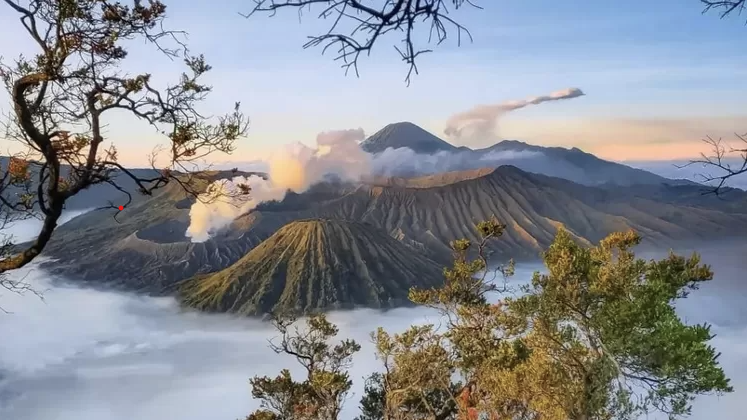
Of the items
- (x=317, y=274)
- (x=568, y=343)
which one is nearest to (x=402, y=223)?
(x=317, y=274)

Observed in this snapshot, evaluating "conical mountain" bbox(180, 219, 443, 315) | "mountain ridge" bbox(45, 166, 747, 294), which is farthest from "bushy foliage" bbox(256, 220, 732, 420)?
"mountain ridge" bbox(45, 166, 747, 294)

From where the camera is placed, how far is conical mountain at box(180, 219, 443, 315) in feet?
302

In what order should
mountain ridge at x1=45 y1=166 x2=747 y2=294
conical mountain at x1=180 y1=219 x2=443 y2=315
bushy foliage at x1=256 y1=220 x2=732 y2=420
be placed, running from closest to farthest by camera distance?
1. bushy foliage at x1=256 y1=220 x2=732 y2=420
2. conical mountain at x1=180 y1=219 x2=443 y2=315
3. mountain ridge at x1=45 y1=166 x2=747 y2=294

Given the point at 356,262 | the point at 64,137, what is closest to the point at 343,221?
the point at 356,262

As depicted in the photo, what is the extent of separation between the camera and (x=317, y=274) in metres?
95.2

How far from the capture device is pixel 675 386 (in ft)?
23.3

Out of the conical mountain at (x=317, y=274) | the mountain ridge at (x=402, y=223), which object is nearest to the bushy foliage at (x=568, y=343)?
the conical mountain at (x=317, y=274)

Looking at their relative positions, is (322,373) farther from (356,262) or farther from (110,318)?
(110,318)

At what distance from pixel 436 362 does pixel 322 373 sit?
1.83 m

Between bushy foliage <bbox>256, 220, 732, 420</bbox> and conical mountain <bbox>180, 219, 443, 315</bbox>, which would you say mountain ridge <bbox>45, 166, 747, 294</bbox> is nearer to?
conical mountain <bbox>180, 219, 443, 315</bbox>

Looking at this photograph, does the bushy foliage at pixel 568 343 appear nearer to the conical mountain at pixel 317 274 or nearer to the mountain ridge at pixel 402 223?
the conical mountain at pixel 317 274

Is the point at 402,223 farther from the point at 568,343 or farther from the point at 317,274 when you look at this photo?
the point at 568,343

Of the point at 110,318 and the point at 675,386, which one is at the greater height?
the point at 675,386

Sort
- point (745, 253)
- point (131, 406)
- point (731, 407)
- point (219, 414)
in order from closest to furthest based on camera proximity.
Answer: point (731, 407) < point (219, 414) < point (131, 406) < point (745, 253)
